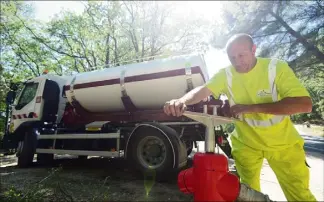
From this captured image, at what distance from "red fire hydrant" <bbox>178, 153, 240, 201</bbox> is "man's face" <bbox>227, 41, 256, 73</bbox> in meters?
0.89

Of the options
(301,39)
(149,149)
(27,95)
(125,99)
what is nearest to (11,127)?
(27,95)

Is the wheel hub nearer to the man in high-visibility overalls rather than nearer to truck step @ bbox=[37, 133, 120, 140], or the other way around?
truck step @ bbox=[37, 133, 120, 140]

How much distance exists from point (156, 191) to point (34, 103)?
5.36m

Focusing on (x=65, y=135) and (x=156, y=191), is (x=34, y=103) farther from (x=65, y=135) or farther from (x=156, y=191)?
(x=156, y=191)

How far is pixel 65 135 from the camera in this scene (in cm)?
698

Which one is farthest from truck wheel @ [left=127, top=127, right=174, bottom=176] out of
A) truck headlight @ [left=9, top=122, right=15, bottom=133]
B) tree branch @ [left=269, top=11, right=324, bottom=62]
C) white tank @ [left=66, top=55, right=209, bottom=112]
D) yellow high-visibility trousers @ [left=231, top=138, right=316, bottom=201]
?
tree branch @ [left=269, top=11, right=324, bottom=62]

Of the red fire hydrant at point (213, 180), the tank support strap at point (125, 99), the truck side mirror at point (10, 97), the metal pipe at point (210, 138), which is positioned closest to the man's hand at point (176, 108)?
the metal pipe at point (210, 138)

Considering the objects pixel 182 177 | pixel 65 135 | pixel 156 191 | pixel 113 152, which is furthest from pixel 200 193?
pixel 65 135

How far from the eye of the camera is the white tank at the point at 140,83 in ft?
18.6

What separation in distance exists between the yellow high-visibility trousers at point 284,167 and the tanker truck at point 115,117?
269 cm

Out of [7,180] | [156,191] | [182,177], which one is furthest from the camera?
[7,180]

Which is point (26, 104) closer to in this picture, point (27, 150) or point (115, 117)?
point (27, 150)

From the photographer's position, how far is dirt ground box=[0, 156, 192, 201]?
3719 mm

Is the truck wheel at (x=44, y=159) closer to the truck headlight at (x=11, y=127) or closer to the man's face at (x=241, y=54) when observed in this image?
the truck headlight at (x=11, y=127)
